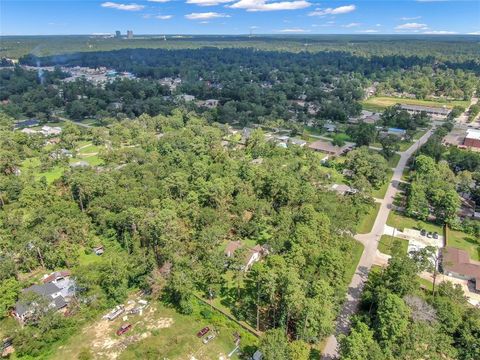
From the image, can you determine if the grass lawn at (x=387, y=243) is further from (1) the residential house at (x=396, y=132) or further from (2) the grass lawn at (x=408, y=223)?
(1) the residential house at (x=396, y=132)

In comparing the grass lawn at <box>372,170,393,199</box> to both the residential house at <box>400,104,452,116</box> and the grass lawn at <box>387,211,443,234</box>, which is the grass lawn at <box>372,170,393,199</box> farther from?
the residential house at <box>400,104,452,116</box>

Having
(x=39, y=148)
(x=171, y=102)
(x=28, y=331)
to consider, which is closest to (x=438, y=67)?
(x=171, y=102)

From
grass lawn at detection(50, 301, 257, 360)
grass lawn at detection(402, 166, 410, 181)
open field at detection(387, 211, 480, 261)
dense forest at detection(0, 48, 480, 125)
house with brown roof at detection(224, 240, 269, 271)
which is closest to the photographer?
grass lawn at detection(50, 301, 257, 360)

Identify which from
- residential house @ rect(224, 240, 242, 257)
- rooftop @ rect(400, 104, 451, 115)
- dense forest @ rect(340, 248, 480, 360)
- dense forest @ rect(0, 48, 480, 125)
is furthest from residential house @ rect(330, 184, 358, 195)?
rooftop @ rect(400, 104, 451, 115)

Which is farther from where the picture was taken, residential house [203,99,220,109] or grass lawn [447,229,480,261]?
residential house [203,99,220,109]

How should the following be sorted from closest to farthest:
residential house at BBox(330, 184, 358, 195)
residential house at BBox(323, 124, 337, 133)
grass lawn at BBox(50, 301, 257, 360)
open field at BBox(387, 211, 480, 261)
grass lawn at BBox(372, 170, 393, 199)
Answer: grass lawn at BBox(50, 301, 257, 360)
open field at BBox(387, 211, 480, 261)
residential house at BBox(330, 184, 358, 195)
grass lawn at BBox(372, 170, 393, 199)
residential house at BBox(323, 124, 337, 133)

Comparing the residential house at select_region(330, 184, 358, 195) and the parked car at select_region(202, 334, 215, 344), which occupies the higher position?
the residential house at select_region(330, 184, 358, 195)
